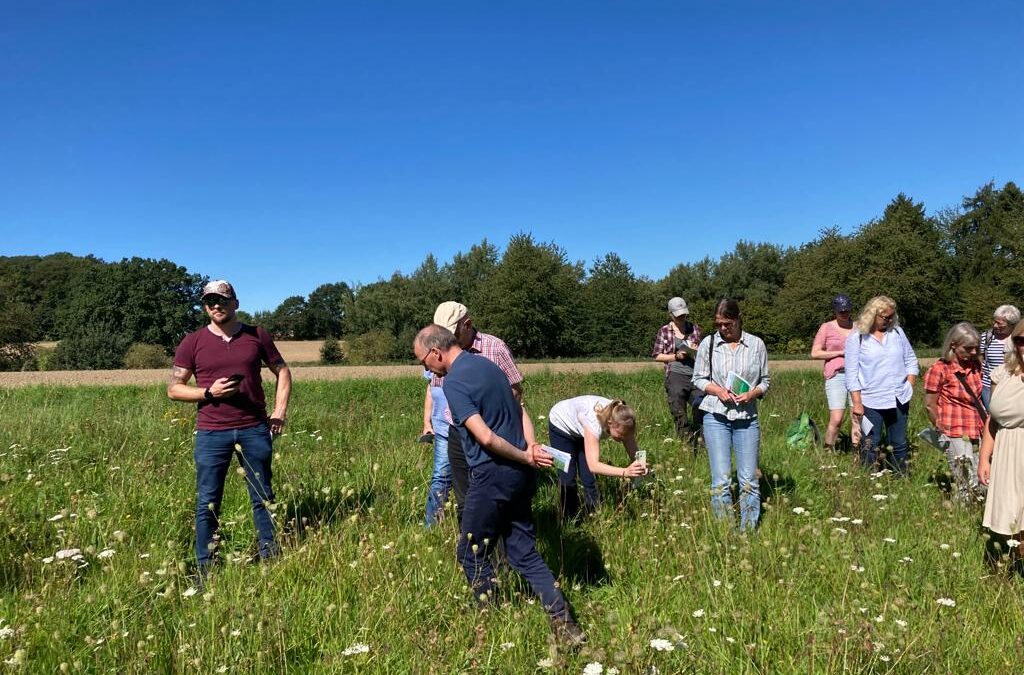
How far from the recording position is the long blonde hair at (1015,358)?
355cm

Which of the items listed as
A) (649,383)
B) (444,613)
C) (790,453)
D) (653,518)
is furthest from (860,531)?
(649,383)

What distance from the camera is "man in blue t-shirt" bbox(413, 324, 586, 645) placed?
116 inches

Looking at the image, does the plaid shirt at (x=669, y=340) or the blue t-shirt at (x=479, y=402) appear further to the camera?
the plaid shirt at (x=669, y=340)

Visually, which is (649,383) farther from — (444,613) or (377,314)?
(377,314)

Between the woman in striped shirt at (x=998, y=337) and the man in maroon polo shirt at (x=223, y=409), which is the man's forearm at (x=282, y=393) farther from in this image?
the woman in striped shirt at (x=998, y=337)

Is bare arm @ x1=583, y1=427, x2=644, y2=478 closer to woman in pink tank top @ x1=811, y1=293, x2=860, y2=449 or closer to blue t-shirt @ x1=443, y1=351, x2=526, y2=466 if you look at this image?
blue t-shirt @ x1=443, y1=351, x2=526, y2=466

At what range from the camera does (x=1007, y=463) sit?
11.9 feet

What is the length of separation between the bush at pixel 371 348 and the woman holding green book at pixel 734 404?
44686 mm

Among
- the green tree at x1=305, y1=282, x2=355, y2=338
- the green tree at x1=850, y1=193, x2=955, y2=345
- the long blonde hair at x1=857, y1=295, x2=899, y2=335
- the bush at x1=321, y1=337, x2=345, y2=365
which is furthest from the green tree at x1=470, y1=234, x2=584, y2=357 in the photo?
the green tree at x1=305, y1=282, x2=355, y2=338

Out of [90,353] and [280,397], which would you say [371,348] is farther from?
[280,397]

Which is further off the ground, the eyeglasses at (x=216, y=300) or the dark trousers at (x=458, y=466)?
the eyeglasses at (x=216, y=300)

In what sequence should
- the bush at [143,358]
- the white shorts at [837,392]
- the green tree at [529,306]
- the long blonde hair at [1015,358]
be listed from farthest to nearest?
1. the green tree at [529,306]
2. the bush at [143,358]
3. the white shorts at [837,392]
4. the long blonde hair at [1015,358]

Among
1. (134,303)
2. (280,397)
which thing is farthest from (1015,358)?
(134,303)

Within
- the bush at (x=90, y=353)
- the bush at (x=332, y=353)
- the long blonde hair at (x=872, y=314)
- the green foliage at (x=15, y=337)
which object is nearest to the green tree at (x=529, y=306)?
the bush at (x=332, y=353)
